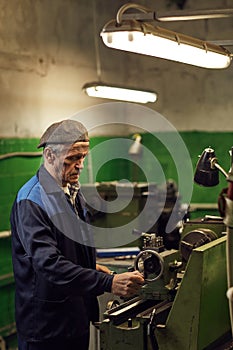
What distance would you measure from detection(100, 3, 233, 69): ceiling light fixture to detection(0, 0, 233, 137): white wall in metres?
1.59

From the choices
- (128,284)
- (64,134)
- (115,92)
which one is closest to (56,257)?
(128,284)

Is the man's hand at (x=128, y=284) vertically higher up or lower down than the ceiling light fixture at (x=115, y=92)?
lower down

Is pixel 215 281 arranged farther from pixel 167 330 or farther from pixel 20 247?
pixel 20 247

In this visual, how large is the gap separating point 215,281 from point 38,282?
2.21ft

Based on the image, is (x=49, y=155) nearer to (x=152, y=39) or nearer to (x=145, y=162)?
(x=152, y=39)

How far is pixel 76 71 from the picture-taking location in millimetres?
4785

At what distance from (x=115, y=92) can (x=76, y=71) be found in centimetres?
103

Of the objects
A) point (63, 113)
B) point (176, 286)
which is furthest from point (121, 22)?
point (63, 113)

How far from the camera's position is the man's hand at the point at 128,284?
2256 millimetres

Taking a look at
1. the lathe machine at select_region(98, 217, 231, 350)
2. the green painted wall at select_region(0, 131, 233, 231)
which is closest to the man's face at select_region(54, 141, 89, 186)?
the lathe machine at select_region(98, 217, 231, 350)

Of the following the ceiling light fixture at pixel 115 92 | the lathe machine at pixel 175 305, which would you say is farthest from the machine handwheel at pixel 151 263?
the ceiling light fixture at pixel 115 92

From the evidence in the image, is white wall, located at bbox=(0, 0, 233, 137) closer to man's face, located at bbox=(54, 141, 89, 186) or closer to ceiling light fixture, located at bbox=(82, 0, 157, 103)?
ceiling light fixture, located at bbox=(82, 0, 157, 103)

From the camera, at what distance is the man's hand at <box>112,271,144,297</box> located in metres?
2.26

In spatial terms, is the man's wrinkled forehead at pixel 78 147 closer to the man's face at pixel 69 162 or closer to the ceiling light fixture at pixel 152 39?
the man's face at pixel 69 162
